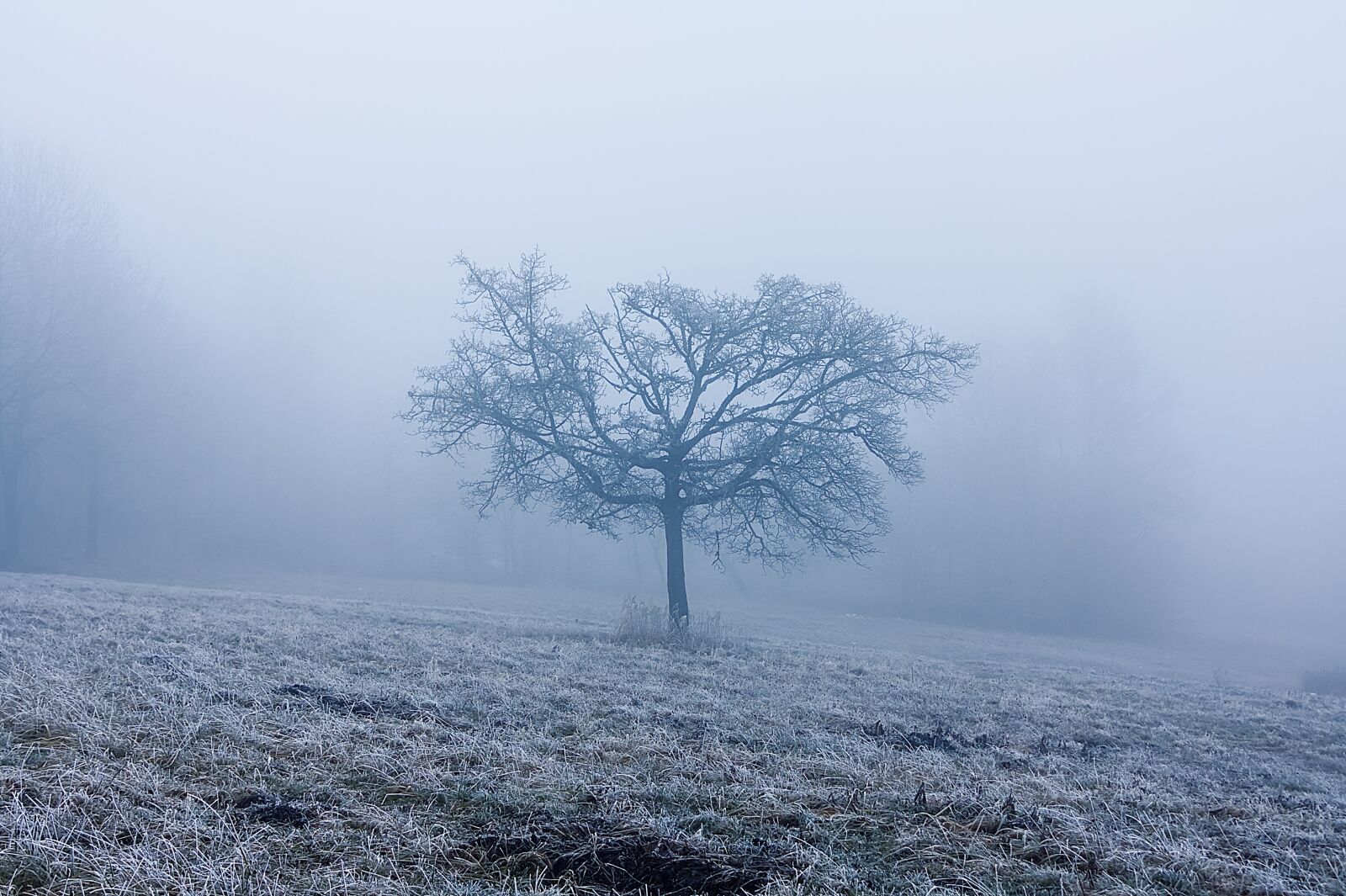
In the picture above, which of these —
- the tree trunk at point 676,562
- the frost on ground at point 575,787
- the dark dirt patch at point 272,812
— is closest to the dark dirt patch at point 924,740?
the frost on ground at point 575,787

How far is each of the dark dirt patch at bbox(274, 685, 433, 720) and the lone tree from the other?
33.7 ft

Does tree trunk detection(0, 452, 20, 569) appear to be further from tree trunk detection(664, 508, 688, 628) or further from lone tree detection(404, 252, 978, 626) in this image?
tree trunk detection(664, 508, 688, 628)

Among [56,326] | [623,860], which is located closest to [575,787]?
[623,860]

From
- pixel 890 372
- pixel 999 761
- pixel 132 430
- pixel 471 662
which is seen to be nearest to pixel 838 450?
pixel 890 372

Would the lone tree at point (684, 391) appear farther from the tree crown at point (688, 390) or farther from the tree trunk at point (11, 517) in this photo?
the tree trunk at point (11, 517)

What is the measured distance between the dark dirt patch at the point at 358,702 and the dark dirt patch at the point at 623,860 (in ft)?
7.92

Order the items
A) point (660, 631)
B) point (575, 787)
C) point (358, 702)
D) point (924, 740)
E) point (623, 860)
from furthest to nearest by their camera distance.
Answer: point (660, 631)
point (924, 740)
point (358, 702)
point (575, 787)
point (623, 860)

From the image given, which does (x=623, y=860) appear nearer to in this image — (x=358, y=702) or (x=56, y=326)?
(x=358, y=702)

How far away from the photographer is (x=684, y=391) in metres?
17.5

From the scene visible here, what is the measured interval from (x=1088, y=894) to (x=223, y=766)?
3956 mm

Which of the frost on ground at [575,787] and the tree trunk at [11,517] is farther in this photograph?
the tree trunk at [11,517]

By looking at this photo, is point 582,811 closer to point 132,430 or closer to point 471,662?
point 471,662

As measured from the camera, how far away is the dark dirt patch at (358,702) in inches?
235

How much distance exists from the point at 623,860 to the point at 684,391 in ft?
46.3
